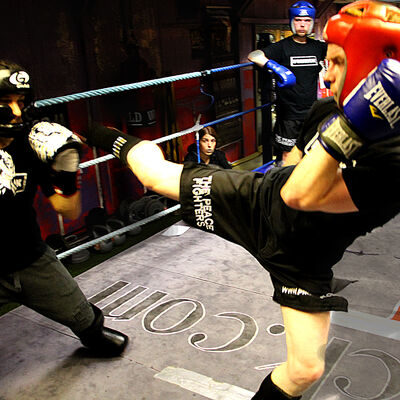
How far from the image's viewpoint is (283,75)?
154 inches

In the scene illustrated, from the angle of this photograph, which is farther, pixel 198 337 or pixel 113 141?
pixel 198 337

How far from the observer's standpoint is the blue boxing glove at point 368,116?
95 centimetres

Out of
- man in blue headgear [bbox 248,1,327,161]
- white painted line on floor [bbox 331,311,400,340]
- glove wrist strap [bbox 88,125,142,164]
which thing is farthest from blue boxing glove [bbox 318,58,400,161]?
man in blue headgear [bbox 248,1,327,161]

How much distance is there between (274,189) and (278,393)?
0.65 m

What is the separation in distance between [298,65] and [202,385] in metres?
3.17

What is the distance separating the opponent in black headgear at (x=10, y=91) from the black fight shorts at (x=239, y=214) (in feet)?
2.15

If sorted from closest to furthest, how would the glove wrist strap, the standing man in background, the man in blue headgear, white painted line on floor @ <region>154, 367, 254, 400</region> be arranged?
the glove wrist strap
the standing man in background
white painted line on floor @ <region>154, 367, 254, 400</region>
the man in blue headgear

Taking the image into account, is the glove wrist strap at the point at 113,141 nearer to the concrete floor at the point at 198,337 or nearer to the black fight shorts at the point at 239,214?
the black fight shorts at the point at 239,214

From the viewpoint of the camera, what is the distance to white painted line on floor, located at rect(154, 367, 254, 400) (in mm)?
1825

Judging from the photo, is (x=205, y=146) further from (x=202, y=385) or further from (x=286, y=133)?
(x=202, y=385)

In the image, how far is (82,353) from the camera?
2.17 metres

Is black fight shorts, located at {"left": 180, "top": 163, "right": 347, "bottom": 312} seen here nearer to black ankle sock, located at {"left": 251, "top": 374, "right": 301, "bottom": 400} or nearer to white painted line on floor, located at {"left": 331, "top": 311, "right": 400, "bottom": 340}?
black ankle sock, located at {"left": 251, "top": 374, "right": 301, "bottom": 400}

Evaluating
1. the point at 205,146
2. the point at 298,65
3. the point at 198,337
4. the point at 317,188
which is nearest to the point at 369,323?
the point at 198,337

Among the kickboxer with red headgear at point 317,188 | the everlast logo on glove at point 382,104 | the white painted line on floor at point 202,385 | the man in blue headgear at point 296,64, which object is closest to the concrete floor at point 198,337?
the white painted line on floor at point 202,385
